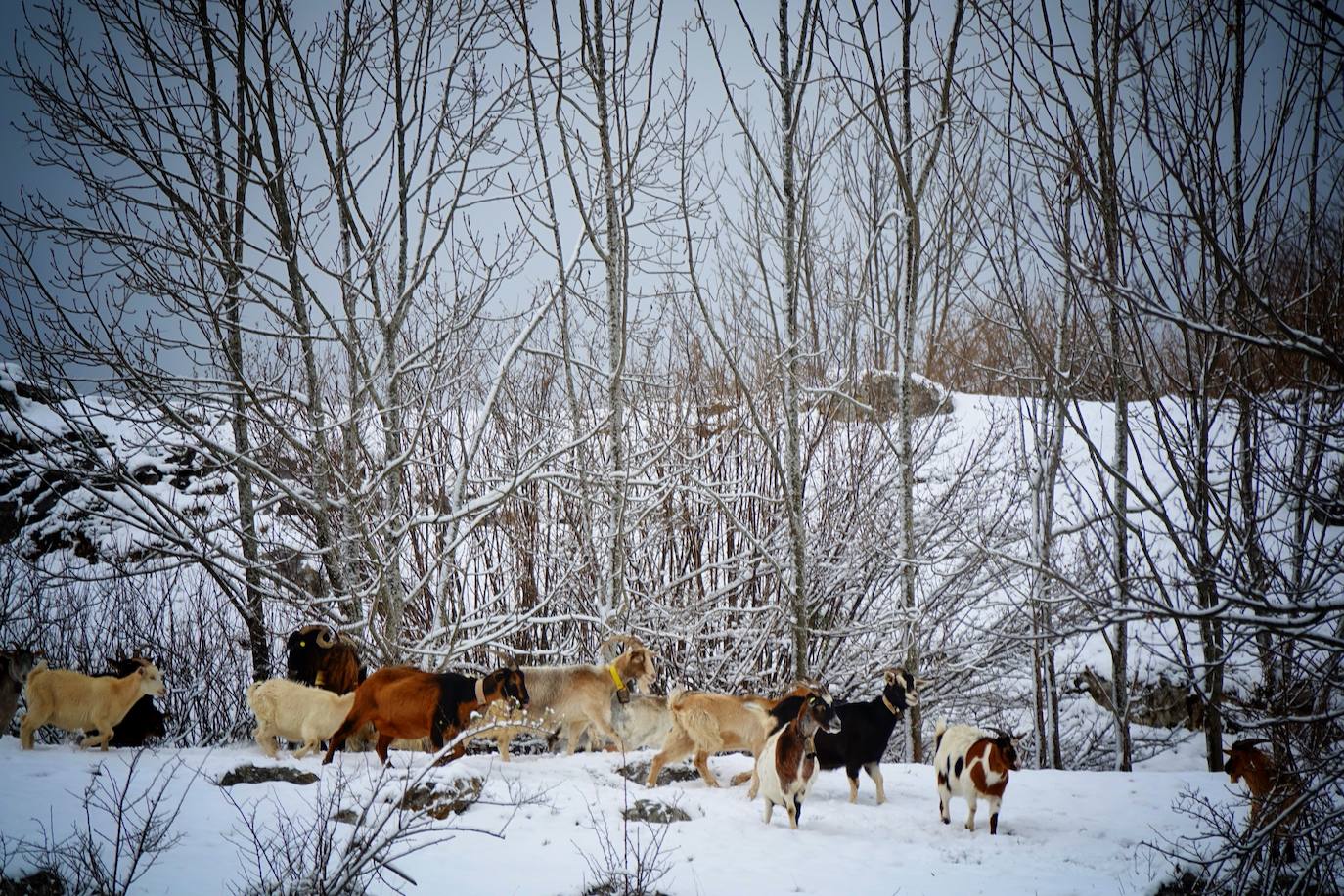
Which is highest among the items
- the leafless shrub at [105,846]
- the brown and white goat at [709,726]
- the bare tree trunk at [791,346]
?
the bare tree trunk at [791,346]

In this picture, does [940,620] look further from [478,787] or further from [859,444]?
[478,787]

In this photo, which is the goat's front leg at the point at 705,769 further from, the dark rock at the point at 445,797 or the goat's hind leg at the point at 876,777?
the dark rock at the point at 445,797

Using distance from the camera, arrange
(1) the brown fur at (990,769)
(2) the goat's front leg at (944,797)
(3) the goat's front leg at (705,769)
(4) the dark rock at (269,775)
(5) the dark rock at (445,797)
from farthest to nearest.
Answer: (3) the goat's front leg at (705,769) → (4) the dark rock at (269,775) → (2) the goat's front leg at (944,797) → (5) the dark rock at (445,797) → (1) the brown fur at (990,769)

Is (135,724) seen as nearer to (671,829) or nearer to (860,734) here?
(671,829)

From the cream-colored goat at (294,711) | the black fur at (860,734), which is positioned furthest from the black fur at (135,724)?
the black fur at (860,734)

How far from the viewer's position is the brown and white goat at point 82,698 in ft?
18.0

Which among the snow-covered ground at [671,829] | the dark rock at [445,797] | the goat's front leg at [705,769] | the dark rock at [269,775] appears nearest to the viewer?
the snow-covered ground at [671,829]

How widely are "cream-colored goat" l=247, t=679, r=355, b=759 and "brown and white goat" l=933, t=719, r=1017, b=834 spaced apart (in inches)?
152

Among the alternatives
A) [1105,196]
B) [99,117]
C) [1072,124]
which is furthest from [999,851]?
[99,117]

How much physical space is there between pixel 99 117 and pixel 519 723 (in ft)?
18.3

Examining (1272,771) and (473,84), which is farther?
(473,84)

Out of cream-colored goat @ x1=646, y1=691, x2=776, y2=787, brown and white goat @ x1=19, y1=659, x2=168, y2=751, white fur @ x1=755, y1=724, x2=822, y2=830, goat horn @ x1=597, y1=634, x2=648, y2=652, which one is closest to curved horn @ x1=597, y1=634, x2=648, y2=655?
goat horn @ x1=597, y1=634, x2=648, y2=652

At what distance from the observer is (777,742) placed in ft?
16.3

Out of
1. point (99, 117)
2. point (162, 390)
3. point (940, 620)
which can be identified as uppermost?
point (99, 117)
